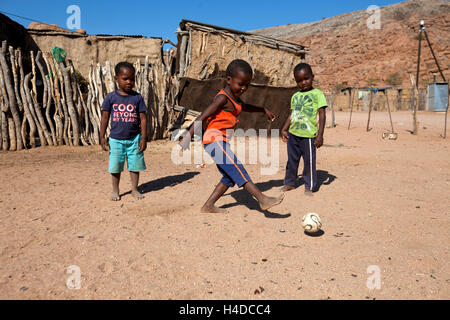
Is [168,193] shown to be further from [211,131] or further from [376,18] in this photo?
[376,18]

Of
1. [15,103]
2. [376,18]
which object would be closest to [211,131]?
[15,103]

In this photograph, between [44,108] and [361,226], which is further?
[44,108]

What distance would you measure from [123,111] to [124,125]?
6.8 inches

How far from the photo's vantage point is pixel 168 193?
4.23 m

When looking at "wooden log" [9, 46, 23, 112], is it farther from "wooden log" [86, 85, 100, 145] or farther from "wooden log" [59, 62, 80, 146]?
"wooden log" [86, 85, 100, 145]

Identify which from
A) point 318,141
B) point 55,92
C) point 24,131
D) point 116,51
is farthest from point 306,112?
point 116,51

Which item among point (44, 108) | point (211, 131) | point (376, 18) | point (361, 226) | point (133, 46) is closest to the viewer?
point (361, 226)

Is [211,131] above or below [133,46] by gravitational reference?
below

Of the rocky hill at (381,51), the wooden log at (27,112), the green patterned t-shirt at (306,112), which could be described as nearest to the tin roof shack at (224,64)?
the wooden log at (27,112)

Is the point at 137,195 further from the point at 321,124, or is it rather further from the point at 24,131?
the point at 24,131

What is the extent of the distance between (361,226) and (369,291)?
1170 millimetres

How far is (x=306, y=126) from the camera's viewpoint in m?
4.16

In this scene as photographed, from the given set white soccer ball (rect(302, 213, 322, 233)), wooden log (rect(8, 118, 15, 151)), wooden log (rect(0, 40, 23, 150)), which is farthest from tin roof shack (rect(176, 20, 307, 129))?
white soccer ball (rect(302, 213, 322, 233))
